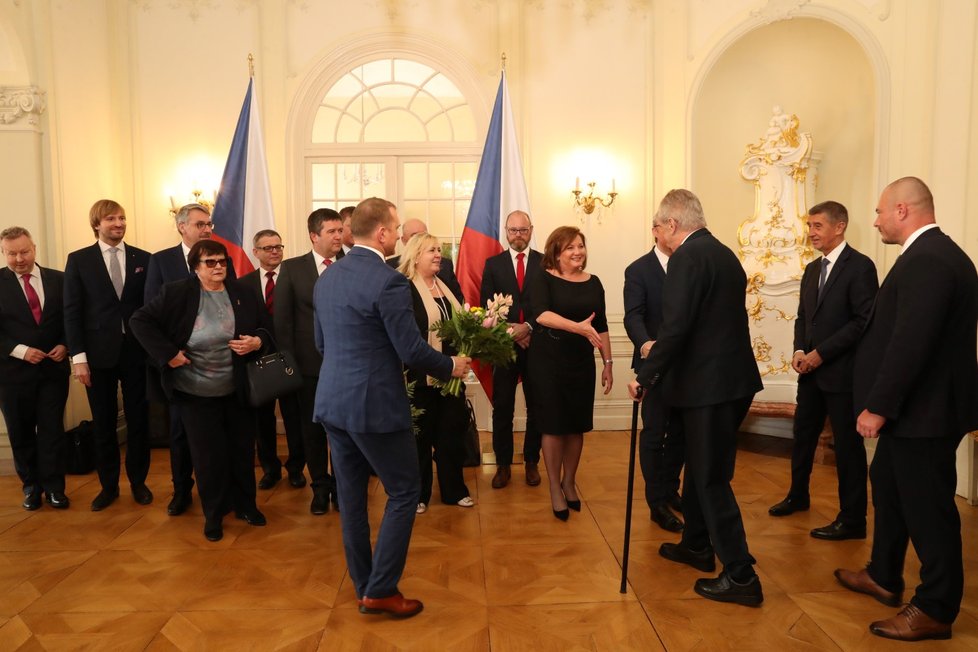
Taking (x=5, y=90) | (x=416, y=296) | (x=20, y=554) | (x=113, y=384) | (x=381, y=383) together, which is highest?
(x=5, y=90)

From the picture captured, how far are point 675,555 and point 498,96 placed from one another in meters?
4.12

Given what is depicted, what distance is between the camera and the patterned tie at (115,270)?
4758 mm

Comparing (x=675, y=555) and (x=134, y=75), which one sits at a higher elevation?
(x=134, y=75)

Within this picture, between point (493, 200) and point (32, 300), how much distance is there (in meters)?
3.39

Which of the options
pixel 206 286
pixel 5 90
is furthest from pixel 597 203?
pixel 5 90

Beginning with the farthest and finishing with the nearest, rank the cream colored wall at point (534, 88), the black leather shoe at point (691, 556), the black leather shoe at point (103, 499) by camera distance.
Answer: the cream colored wall at point (534, 88)
the black leather shoe at point (103, 499)
the black leather shoe at point (691, 556)

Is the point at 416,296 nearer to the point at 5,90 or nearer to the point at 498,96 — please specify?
the point at 498,96

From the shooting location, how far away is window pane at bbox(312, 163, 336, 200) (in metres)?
6.99

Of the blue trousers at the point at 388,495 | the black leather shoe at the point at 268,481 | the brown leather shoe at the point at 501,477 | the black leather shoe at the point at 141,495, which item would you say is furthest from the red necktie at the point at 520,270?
the black leather shoe at the point at 141,495

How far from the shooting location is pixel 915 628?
2.84 meters

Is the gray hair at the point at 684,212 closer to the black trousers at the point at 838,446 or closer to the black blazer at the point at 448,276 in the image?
the black trousers at the point at 838,446

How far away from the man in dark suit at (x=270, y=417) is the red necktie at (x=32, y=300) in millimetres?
1336

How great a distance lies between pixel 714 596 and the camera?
3234 millimetres

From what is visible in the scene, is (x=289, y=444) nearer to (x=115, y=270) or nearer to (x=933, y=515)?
(x=115, y=270)
